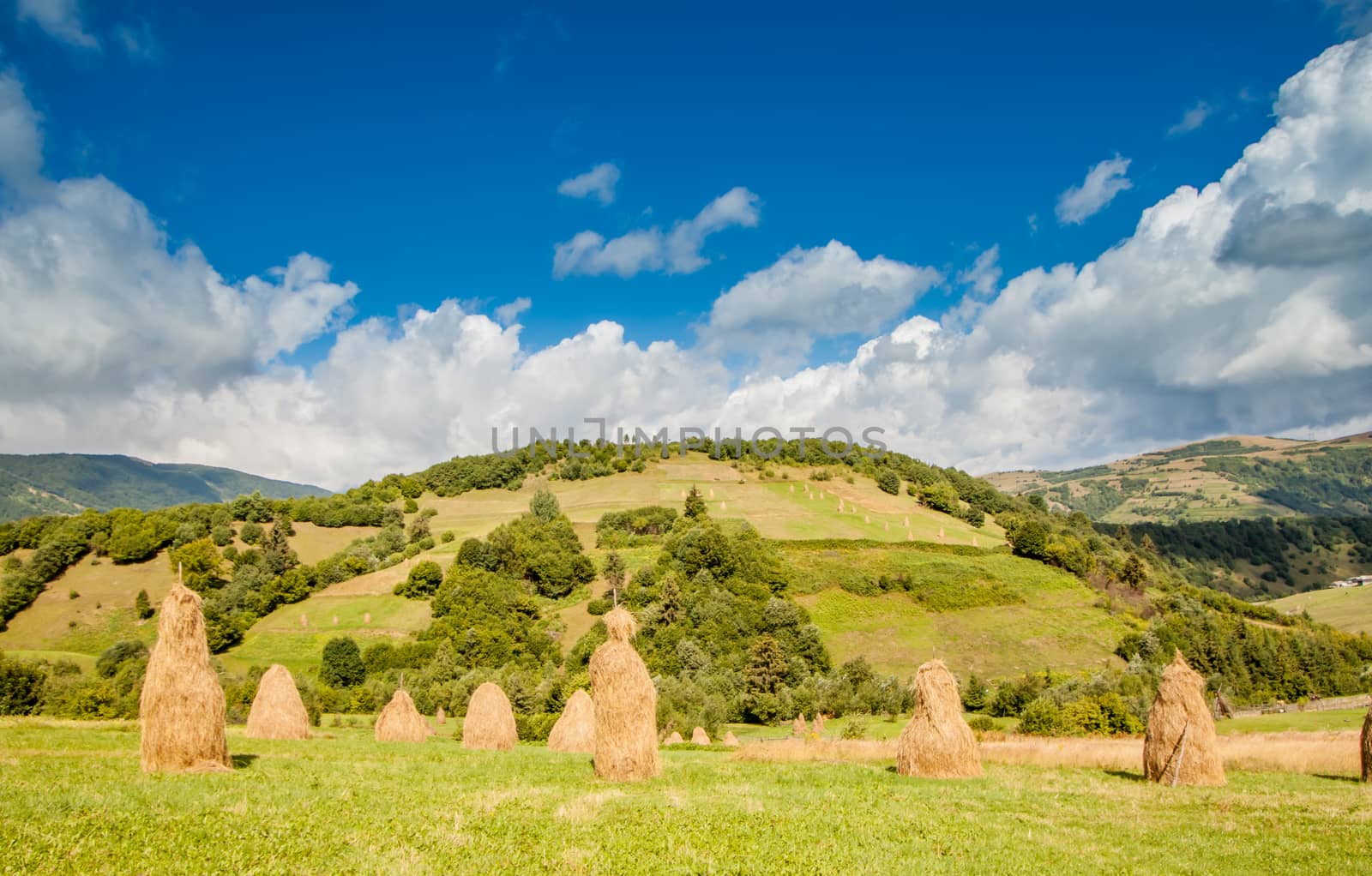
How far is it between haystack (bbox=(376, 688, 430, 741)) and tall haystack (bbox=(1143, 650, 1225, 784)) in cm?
2686

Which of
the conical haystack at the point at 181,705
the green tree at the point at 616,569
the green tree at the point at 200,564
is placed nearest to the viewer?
the conical haystack at the point at 181,705

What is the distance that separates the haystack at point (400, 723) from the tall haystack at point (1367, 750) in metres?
32.1

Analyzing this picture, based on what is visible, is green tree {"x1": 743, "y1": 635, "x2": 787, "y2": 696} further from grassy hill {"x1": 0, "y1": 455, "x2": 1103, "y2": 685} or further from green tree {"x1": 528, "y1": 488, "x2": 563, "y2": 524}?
green tree {"x1": 528, "y1": 488, "x2": 563, "y2": 524}

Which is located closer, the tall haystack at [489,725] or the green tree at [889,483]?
the tall haystack at [489,725]

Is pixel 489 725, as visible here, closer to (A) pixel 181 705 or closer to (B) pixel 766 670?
(A) pixel 181 705

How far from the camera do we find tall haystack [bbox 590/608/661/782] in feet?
58.4

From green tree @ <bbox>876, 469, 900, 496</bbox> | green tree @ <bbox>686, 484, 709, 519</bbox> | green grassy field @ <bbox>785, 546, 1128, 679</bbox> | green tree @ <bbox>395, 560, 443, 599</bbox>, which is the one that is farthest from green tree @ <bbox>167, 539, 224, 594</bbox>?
green tree @ <bbox>876, 469, 900, 496</bbox>

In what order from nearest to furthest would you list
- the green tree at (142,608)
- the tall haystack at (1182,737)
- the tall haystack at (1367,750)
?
the tall haystack at (1182,737)
the tall haystack at (1367,750)
the green tree at (142,608)

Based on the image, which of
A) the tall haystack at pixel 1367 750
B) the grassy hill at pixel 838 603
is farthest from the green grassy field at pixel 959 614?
the tall haystack at pixel 1367 750

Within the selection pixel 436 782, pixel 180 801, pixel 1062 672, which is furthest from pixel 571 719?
pixel 1062 672

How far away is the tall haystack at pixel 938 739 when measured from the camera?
20.4 m

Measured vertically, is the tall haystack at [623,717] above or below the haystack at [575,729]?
above

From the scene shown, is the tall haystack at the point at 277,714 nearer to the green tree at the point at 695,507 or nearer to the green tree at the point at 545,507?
the green tree at the point at 695,507

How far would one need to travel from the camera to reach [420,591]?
306ft
